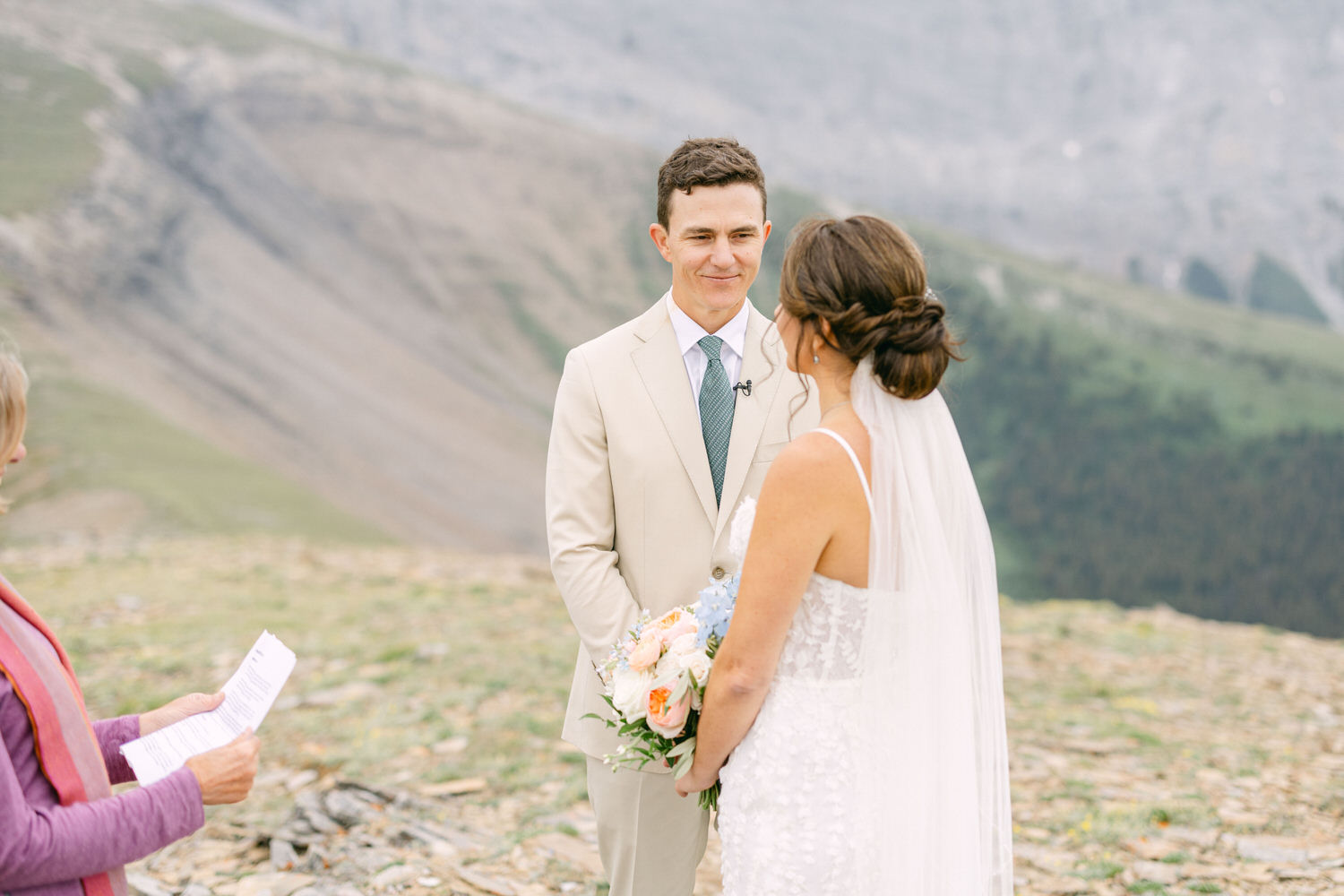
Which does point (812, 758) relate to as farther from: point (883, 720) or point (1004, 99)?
point (1004, 99)

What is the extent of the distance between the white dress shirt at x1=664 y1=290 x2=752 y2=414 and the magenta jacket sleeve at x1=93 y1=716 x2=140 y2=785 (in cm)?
184

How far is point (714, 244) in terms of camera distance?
3.01 meters

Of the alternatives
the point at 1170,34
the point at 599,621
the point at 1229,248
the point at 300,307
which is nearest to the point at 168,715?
the point at 599,621

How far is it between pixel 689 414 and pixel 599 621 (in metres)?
0.71

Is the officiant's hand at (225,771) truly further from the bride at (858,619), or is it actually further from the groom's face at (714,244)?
the groom's face at (714,244)

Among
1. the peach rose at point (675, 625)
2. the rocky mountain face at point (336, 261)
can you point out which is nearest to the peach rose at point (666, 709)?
the peach rose at point (675, 625)

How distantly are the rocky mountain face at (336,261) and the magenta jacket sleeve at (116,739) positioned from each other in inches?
1075

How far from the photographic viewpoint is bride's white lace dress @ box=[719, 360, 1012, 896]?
7.70 feet

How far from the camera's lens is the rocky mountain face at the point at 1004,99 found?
98.0 metres

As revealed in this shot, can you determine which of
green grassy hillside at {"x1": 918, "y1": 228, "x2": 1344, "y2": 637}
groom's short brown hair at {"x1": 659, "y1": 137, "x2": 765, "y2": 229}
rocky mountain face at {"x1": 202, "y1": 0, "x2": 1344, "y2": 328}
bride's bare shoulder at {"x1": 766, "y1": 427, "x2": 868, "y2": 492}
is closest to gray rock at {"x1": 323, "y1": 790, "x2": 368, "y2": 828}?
groom's short brown hair at {"x1": 659, "y1": 137, "x2": 765, "y2": 229}

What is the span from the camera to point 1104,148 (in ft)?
387

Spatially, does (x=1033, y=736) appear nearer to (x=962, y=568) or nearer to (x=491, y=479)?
(x=962, y=568)

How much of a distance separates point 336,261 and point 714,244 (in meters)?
49.7

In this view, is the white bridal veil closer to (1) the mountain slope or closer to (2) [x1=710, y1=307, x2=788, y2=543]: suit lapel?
(2) [x1=710, y1=307, x2=788, y2=543]: suit lapel
